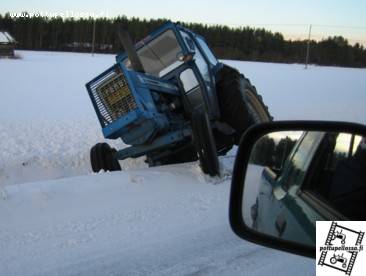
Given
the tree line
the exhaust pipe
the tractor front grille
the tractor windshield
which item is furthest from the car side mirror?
the tree line

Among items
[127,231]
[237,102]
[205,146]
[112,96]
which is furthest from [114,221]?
[237,102]

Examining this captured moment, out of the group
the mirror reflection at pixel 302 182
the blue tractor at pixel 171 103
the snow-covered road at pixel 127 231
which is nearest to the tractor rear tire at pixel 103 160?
the blue tractor at pixel 171 103

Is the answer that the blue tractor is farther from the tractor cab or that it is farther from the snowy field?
the snowy field

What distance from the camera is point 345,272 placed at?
1.95 m

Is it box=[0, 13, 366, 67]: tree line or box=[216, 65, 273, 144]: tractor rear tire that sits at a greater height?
box=[216, 65, 273, 144]: tractor rear tire

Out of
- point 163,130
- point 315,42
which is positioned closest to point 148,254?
point 163,130

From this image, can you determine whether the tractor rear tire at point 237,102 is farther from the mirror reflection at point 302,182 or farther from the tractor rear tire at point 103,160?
the mirror reflection at point 302,182

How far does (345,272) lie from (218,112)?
5.97 meters

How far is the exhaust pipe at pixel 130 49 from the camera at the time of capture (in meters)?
6.81

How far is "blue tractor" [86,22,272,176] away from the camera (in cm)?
674

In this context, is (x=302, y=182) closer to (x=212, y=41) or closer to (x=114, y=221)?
(x=114, y=221)

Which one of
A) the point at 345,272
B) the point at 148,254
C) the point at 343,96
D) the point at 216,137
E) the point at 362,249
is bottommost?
the point at 343,96

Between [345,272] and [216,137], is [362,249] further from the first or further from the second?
[216,137]

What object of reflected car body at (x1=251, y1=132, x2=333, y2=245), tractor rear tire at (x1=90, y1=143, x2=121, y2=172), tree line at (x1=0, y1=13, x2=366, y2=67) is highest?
reflected car body at (x1=251, y1=132, x2=333, y2=245)
